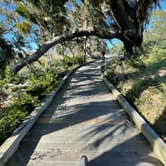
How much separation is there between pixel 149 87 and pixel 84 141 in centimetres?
380

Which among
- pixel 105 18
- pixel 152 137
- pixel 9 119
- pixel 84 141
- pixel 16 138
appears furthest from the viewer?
pixel 105 18

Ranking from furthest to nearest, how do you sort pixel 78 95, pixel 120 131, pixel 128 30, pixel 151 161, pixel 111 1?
pixel 128 30 → pixel 111 1 → pixel 78 95 → pixel 120 131 → pixel 151 161

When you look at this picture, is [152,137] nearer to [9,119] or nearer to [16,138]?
[16,138]

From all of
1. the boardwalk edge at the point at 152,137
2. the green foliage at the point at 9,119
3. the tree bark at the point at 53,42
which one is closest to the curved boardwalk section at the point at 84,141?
the boardwalk edge at the point at 152,137

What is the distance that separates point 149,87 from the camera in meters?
9.55

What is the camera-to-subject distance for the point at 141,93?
377 inches

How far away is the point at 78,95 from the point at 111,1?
7056mm

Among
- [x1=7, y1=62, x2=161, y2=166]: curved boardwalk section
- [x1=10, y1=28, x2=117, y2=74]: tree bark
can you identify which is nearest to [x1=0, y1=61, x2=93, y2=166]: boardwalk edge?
[x1=7, y1=62, x2=161, y2=166]: curved boardwalk section

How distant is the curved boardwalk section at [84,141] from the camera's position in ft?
18.0

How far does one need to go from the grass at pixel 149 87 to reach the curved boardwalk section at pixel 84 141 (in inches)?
20.6

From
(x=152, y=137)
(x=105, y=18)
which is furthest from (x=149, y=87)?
(x=105, y=18)

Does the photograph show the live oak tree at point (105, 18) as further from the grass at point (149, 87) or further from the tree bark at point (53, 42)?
the grass at point (149, 87)

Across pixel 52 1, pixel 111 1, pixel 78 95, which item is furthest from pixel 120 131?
pixel 52 1

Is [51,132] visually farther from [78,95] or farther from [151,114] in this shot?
[78,95]
